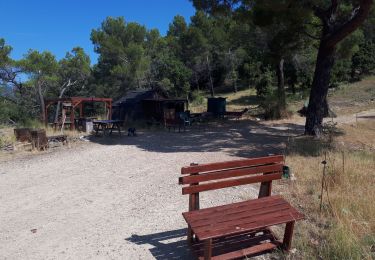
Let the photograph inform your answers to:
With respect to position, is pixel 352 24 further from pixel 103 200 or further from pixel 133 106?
pixel 133 106

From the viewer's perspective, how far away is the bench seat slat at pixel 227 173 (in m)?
3.91

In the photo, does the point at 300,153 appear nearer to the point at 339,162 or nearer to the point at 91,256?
the point at 339,162

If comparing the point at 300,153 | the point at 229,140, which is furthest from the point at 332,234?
the point at 229,140

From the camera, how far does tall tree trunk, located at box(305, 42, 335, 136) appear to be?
11500mm

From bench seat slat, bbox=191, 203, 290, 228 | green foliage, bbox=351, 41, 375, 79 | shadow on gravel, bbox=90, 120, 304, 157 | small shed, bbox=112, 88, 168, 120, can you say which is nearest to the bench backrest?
bench seat slat, bbox=191, 203, 290, 228

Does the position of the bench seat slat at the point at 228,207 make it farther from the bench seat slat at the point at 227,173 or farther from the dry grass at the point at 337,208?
the dry grass at the point at 337,208

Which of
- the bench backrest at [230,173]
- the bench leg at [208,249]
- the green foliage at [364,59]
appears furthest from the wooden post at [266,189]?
the green foliage at [364,59]

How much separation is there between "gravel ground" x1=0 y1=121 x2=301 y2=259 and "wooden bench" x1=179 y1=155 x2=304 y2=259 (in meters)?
0.49

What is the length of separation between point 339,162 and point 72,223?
5059 millimetres

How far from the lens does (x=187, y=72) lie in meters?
35.2

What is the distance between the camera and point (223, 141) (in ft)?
41.1

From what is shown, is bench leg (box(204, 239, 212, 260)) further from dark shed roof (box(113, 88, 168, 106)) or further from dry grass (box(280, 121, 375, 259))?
dark shed roof (box(113, 88, 168, 106))

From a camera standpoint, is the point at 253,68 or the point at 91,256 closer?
the point at 91,256

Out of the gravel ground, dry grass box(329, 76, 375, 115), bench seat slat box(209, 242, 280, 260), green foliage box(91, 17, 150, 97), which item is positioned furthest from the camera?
green foliage box(91, 17, 150, 97)
